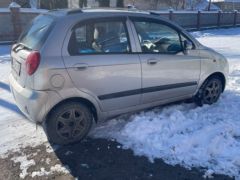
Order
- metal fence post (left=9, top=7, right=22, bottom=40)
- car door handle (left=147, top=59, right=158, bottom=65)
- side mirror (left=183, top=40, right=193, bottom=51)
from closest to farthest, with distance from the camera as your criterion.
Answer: car door handle (left=147, top=59, right=158, bottom=65)
side mirror (left=183, top=40, right=193, bottom=51)
metal fence post (left=9, top=7, right=22, bottom=40)

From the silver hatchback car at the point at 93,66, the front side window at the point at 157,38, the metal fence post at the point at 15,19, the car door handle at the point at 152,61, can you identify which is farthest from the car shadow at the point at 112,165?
the metal fence post at the point at 15,19

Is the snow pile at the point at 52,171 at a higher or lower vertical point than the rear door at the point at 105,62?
lower

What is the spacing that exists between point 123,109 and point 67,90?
105 cm

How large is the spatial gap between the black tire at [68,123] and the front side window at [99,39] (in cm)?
78

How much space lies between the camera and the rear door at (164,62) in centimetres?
461

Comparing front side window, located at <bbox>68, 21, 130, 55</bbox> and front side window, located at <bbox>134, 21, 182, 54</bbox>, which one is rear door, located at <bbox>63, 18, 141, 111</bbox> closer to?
front side window, located at <bbox>68, 21, 130, 55</bbox>

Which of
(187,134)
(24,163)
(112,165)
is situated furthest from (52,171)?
(187,134)

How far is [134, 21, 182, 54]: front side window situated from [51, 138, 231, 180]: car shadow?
1628 millimetres

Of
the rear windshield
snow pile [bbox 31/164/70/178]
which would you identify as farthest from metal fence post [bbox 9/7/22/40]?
snow pile [bbox 31/164/70/178]

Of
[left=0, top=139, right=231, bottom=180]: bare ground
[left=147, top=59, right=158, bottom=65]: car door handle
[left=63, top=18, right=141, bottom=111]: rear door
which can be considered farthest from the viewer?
[left=147, top=59, right=158, bottom=65]: car door handle

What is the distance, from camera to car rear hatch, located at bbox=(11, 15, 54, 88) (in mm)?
3898

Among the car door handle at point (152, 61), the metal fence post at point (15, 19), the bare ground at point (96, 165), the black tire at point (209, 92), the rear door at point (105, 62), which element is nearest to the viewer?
the bare ground at point (96, 165)

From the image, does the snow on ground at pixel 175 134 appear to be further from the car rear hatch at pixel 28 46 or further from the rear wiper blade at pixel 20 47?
the rear wiper blade at pixel 20 47

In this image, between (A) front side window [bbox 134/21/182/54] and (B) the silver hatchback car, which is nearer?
(B) the silver hatchback car
